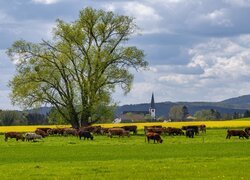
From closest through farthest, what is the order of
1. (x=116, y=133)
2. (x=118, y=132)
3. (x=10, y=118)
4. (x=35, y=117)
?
(x=118, y=132), (x=116, y=133), (x=10, y=118), (x=35, y=117)

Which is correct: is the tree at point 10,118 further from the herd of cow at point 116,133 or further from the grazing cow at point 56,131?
the herd of cow at point 116,133

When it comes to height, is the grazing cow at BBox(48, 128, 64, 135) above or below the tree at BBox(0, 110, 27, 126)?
below

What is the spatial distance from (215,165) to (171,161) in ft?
10.5

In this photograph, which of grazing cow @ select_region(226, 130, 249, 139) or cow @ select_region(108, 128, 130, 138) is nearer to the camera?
grazing cow @ select_region(226, 130, 249, 139)

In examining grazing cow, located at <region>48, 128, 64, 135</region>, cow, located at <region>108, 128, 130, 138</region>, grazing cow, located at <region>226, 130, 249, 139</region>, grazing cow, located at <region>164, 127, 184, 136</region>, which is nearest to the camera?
grazing cow, located at <region>226, 130, 249, 139</region>

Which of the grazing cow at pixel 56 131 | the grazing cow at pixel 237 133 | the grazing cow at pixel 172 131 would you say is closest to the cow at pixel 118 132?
the grazing cow at pixel 172 131

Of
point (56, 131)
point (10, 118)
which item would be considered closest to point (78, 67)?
point (56, 131)

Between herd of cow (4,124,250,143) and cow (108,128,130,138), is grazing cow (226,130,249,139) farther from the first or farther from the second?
cow (108,128,130,138)

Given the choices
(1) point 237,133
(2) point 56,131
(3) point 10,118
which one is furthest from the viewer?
(3) point 10,118

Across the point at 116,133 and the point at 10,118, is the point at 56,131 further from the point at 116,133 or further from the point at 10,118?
the point at 10,118

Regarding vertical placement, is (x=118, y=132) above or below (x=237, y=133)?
above

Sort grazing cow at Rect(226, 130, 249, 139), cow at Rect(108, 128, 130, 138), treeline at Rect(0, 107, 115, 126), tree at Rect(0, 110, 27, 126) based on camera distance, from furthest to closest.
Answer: tree at Rect(0, 110, 27, 126), treeline at Rect(0, 107, 115, 126), cow at Rect(108, 128, 130, 138), grazing cow at Rect(226, 130, 249, 139)

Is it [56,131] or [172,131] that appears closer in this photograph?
[172,131]

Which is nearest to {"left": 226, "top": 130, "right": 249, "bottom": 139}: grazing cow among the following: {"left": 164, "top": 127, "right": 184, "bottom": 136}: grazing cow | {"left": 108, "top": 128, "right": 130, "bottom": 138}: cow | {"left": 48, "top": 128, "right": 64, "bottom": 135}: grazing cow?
{"left": 164, "top": 127, "right": 184, "bottom": 136}: grazing cow
